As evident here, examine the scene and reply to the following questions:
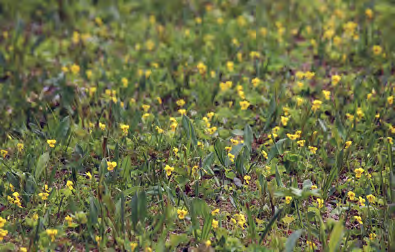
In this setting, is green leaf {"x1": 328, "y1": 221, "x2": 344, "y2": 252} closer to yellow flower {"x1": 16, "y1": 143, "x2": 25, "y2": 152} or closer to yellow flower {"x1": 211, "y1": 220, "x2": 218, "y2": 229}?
yellow flower {"x1": 211, "y1": 220, "x2": 218, "y2": 229}

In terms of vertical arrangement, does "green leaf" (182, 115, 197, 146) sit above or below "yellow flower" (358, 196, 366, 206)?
above

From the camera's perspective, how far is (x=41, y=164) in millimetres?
3084

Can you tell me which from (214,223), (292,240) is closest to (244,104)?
(214,223)

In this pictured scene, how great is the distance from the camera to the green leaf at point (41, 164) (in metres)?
3.06

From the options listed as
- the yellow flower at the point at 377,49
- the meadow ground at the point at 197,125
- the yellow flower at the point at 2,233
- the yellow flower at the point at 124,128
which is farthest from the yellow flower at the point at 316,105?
the yellow flower at the point at 2,233

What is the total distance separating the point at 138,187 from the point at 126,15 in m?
2.67

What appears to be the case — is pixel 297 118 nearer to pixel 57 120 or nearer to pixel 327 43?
pixel 327 43

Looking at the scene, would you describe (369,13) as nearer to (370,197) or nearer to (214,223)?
(370,197)

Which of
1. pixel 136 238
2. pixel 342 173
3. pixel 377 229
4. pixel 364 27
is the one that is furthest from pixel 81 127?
pixel 364 27

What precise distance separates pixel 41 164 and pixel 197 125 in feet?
3.39

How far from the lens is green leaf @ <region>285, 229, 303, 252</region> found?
101 inches

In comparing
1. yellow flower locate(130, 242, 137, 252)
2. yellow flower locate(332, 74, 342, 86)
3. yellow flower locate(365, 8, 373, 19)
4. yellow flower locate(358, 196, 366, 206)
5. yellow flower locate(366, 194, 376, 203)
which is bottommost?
yellow flower locate(130, 242, 137, 252)

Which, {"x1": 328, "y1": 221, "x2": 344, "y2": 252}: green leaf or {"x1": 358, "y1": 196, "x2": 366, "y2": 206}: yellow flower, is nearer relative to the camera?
{"x1": 328, "y1": 221, "x2": 344, "y2": 252}: green leaf

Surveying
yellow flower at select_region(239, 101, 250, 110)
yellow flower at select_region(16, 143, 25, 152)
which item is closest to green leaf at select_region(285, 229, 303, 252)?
yellow flower at select_region(239, 101, 250, 110)
